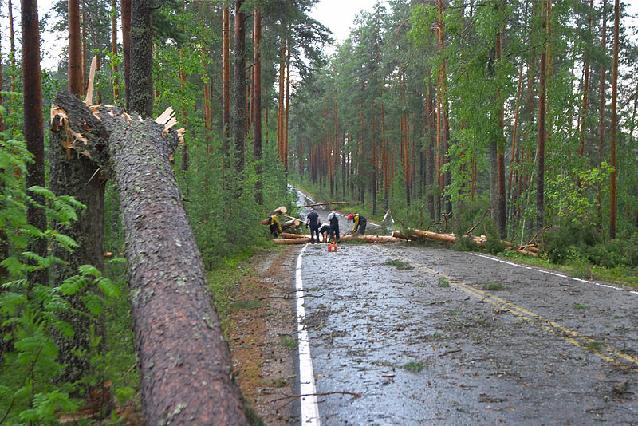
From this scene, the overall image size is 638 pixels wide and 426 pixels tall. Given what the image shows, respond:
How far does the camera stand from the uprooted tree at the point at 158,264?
2.92 m

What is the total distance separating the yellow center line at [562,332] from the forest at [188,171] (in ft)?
16.0

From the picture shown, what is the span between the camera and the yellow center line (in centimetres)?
695

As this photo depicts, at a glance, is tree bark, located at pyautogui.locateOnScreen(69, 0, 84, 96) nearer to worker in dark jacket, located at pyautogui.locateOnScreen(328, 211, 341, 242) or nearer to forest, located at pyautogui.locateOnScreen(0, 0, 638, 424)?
forest, located at pyautogui.locateOnScreen(0, 0, 638, 424)

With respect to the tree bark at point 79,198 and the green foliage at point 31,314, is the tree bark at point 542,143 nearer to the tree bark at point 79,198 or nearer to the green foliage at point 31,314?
the tree bark at point 79,198

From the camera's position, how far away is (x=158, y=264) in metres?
4.09

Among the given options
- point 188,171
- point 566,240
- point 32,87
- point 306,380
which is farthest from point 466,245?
point 306,380

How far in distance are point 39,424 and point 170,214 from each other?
1888 millimetres

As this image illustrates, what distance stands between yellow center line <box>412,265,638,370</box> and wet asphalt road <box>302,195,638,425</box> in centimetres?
2

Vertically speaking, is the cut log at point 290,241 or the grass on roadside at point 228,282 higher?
the cut log at point 290,241

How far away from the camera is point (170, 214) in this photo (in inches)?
186

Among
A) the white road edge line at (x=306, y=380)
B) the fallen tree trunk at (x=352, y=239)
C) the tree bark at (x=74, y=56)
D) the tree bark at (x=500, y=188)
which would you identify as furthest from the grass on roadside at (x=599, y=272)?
the tree bark at (x=74, y=56)

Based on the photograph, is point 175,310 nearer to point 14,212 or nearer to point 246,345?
point 14,212

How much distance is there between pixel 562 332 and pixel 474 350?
1646 millimetres

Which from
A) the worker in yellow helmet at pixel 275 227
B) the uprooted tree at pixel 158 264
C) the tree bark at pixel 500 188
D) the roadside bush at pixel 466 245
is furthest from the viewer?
the worker in yellow helmet at pixel 275 227
